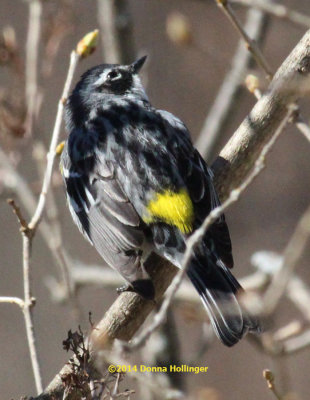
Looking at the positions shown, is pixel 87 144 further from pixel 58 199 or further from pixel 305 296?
pixel 58 199

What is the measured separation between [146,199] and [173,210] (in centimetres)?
20

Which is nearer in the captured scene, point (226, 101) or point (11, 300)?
point (11, 300)

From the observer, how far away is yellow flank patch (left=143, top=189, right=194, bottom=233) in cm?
421

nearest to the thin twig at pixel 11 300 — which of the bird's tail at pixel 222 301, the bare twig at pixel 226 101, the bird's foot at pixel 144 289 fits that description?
the bird's foot at pixel 144 289

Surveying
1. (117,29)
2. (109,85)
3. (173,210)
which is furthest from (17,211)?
(117,29)

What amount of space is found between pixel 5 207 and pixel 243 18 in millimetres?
3860

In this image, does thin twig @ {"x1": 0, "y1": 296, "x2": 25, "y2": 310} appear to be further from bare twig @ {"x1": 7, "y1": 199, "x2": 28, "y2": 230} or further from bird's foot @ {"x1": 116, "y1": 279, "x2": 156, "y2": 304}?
bird's foot @ {"x1": 116, "y1": 279, "x2": 156, "y2": 304}

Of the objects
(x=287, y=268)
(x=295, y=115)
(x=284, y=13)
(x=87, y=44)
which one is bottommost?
(x=287, y=268)

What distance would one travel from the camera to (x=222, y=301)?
3920 mm

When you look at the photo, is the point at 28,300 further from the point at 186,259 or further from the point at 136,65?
the point at 136,65

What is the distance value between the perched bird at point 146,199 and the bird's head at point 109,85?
14.8 inches

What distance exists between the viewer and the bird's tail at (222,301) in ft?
12.1

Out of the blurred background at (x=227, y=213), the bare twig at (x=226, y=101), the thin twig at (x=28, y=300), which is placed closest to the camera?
the thin twig at (x=28, y=300)

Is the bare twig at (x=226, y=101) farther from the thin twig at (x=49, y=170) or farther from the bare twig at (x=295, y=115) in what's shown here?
the thin twig at (x=49, y=170)
